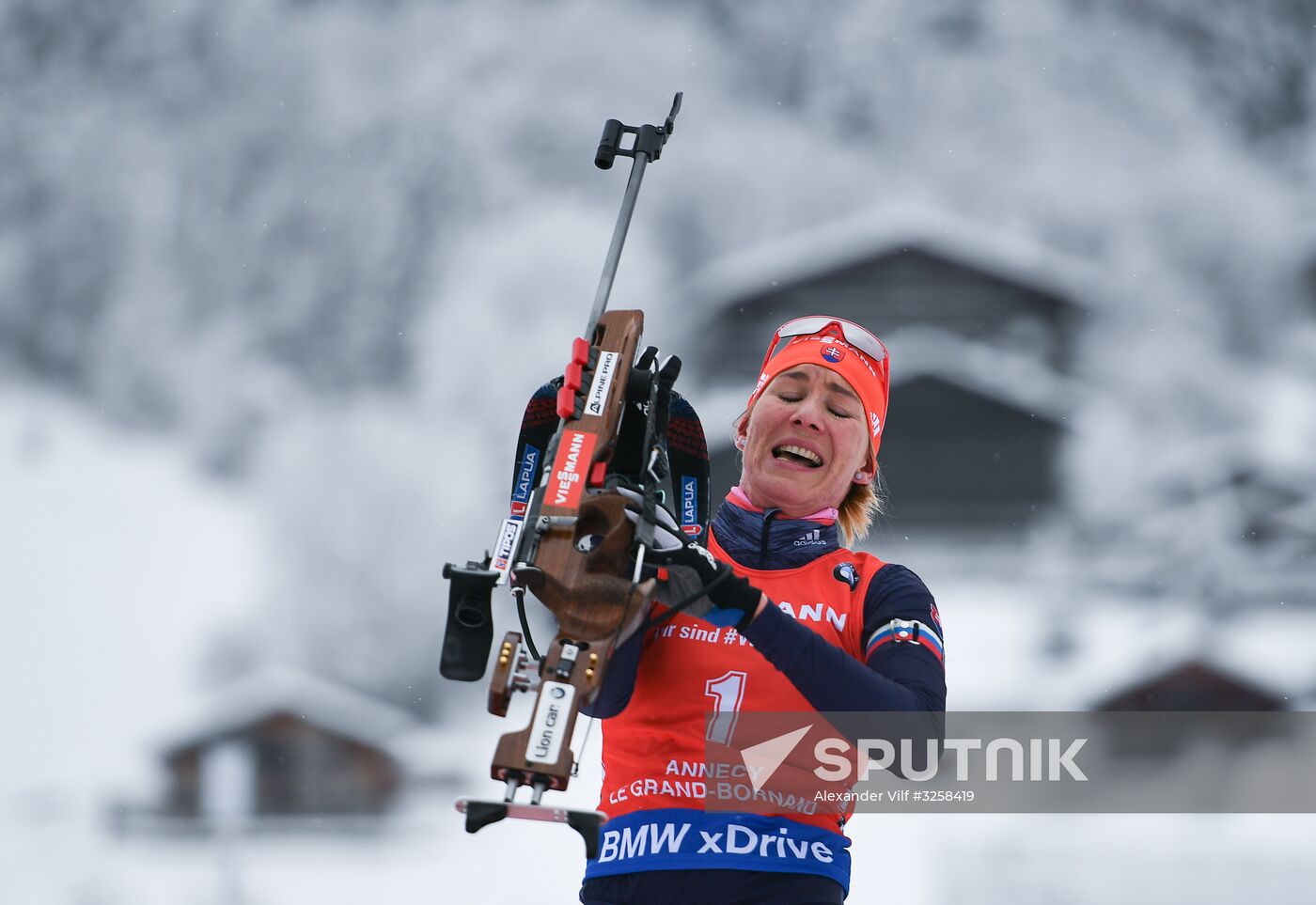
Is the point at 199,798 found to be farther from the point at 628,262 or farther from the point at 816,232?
the point at 816,232

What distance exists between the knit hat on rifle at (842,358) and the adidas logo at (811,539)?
0.18m

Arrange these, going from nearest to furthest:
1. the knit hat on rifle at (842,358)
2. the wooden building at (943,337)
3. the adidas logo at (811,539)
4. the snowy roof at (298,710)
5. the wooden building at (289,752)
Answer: the adidas logo at (811,539) < the knit hat on rifle at (842,358) < the wooden building at (289,752) < the snowy roof at (298,710) < the wooden building at (943,337)

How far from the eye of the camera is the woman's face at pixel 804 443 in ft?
5.60

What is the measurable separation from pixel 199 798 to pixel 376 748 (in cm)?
56

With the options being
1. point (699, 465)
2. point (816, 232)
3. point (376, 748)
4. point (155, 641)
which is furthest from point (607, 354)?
point (816, 232)

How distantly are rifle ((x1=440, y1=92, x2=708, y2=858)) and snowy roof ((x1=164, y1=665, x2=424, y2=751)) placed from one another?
3.11m

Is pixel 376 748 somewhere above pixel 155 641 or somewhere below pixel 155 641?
below

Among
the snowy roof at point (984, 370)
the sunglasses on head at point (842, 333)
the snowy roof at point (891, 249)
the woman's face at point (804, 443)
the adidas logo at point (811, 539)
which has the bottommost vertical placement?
the adidas logo at point (811, 539)

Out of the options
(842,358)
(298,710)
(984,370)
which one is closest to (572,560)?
(842,358)

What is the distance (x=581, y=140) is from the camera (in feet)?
19.6

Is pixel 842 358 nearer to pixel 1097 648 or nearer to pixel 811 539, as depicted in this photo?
pixel 811 539

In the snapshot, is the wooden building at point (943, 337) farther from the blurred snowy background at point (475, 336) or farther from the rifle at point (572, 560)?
the rifle at point (572, 560)

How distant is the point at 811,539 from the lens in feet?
5.52

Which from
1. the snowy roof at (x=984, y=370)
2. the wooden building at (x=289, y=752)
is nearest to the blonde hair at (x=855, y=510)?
the wooden building at (x=289, y=752)
